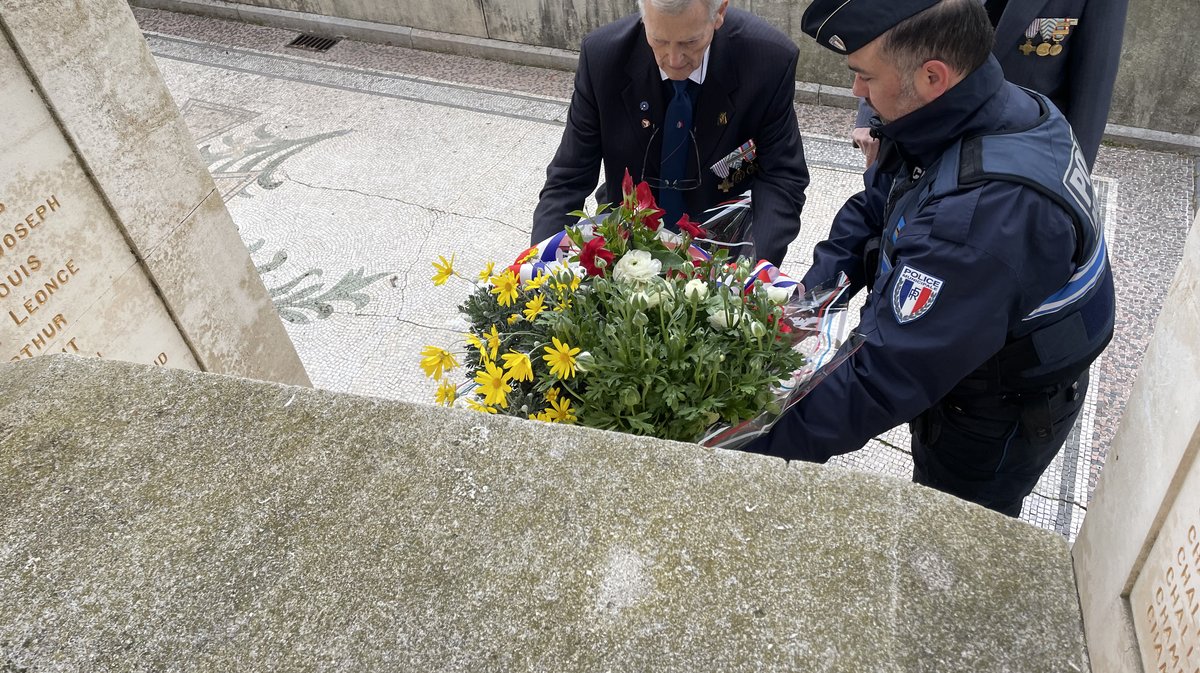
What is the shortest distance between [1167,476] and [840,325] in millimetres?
652

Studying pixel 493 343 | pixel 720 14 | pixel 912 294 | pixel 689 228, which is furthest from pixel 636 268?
pixel 720 14

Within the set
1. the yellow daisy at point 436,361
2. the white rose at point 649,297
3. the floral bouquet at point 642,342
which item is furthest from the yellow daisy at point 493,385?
the white rose at point 649,297

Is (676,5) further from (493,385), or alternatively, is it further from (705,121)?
(493,385)

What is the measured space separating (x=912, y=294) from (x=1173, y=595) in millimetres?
749

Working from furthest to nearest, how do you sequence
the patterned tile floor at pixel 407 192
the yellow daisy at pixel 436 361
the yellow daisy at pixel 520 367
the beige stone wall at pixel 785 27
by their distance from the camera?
the beige stone wall at pixel 785 27, the patterned tile floor at pixel 407 192, the yellow daisy at pixel 436 361, the yellow daisy at pixel 520 367

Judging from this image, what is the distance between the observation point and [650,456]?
3.08ft

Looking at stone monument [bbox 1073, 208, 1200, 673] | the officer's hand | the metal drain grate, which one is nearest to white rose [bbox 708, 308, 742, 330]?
stone monument [bbox 1073, 208, 1200, 673]

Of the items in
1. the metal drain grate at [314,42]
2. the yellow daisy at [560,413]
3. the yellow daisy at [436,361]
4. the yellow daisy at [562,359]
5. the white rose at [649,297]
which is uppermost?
the white rose at [649,297]

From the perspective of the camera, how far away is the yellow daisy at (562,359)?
1.34 metres

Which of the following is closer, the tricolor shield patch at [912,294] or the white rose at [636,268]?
the white rose at [636,268]

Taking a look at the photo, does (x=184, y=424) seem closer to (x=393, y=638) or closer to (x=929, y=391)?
(x=393, y=638)

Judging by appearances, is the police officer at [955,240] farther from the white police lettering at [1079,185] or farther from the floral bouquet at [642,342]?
the floral bouquet at [642,342]

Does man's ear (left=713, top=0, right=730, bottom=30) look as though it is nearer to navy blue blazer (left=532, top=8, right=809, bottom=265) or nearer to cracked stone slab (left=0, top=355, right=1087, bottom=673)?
navy blue blazer (left=532, top=8, right=809, bottom=265)

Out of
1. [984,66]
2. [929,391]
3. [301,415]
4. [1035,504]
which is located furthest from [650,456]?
[1035,504]
